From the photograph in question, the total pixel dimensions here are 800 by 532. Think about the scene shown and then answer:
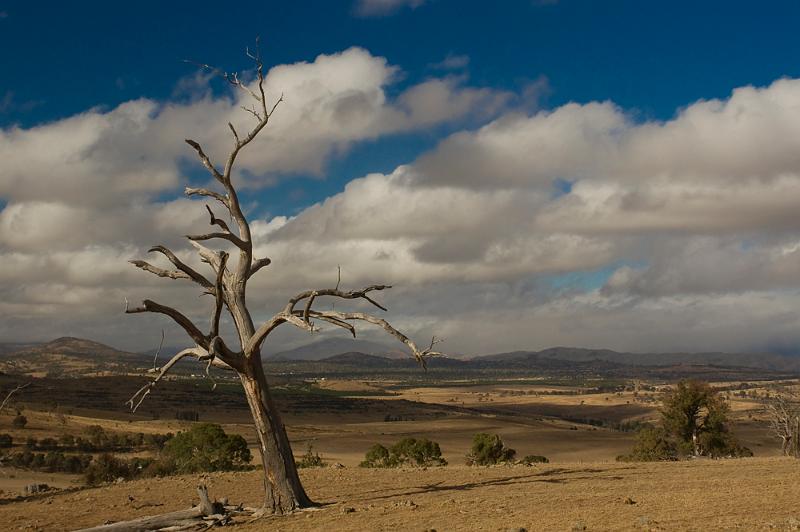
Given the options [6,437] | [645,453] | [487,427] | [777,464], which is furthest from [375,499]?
[487,427]

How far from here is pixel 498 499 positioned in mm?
15953

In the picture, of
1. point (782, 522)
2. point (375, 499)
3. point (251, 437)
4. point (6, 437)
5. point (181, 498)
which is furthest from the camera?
point (251, 437)

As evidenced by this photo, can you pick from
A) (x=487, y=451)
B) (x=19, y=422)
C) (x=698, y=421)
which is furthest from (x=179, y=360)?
(x=19, y=422)

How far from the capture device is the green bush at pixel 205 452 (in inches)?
1185

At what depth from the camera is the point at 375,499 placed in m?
17.2

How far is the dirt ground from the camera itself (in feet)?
41.9

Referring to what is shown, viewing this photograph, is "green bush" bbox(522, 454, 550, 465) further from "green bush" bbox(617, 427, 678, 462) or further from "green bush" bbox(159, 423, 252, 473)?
"green bush" bbox(159, 423, 252, 473)

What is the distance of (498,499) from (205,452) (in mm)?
18986

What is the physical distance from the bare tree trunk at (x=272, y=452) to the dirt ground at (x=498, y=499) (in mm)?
537

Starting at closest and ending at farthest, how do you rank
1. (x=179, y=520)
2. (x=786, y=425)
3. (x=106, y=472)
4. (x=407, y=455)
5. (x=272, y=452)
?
1. (x=179, y=520)
2. (x=272, y=452)
3. (x=106, y=472)
4. (x=786, y=425)
5. (x=407, y=455)

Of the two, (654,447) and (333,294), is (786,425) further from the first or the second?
(333,294)

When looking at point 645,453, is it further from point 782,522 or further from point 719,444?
point 782,522

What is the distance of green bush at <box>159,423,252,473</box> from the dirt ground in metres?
7.04

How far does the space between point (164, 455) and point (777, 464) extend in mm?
25883
